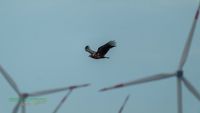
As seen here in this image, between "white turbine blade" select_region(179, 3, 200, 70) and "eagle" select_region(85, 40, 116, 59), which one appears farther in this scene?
"eagle" select_region(85, 40, 116, 59)

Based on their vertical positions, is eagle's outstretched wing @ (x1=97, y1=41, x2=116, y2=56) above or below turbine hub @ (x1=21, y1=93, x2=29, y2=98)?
below

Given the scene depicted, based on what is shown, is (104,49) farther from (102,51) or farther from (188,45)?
(188,45)

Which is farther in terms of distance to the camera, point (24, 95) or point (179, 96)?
point (24, 95)

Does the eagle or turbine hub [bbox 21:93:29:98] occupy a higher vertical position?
turbine hub [bbox 21:93:29:98]

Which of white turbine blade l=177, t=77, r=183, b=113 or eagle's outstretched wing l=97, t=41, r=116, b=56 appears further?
eagle's outstretched wing l=97, t=41, r=116, b=56

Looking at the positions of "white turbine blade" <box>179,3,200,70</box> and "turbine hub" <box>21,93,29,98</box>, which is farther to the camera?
"turbine hub" <box>21,93,29,98</box>

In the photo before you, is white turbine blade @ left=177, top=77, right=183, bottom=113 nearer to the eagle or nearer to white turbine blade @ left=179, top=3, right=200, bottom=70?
white turbine blade @ left=179, top=3, right=200, bottom=70

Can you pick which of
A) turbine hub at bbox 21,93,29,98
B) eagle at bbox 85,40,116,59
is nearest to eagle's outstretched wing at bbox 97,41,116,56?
eagle at bbox 85,40,116,59

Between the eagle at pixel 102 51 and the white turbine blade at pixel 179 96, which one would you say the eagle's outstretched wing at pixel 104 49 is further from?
the white turbine blade at pixel 179 96

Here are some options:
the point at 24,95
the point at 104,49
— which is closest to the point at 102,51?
the point at 104,49

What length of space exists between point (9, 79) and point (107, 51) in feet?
92.4

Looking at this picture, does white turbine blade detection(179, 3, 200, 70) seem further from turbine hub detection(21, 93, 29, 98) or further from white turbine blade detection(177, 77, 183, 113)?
turbine hub detection(21, 93, 29, 98)

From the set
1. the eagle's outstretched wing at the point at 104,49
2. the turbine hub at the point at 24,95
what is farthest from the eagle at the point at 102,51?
the turbine hub at the point at 24,95

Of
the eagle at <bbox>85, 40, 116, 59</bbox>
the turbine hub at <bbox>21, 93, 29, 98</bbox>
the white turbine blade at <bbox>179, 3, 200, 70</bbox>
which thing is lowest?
the eagle at <bbox>85, 40, 116, 59</bbox>
